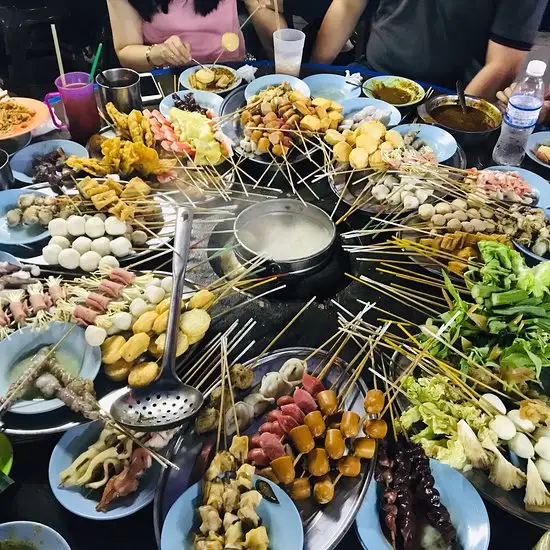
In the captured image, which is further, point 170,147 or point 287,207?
point 170,147

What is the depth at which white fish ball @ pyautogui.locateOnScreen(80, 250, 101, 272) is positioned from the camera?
2.47 meters

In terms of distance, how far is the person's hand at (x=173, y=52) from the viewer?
4.11 metres

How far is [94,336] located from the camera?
203 centimetres

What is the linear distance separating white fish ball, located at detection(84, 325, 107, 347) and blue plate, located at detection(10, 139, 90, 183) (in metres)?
1.46

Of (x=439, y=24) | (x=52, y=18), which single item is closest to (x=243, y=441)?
(x=439, y=24)

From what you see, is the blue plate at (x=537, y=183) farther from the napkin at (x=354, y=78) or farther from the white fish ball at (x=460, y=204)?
the napkin at (x=354, y=78)

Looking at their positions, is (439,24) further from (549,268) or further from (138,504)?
(138,504)

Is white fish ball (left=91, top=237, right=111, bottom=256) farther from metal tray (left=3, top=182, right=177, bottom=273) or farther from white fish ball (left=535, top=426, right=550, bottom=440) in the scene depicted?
white fish ball (left=535, top=426, right=550, bottom=440)

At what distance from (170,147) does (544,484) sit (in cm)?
264

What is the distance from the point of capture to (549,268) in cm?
217

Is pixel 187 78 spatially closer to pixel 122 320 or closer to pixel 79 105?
pixel 79 105

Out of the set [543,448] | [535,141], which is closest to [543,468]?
[543,448]

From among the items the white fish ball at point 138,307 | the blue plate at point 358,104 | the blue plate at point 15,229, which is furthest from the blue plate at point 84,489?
Result: the blue plate at point 358,104

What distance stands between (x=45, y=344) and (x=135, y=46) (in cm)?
329
